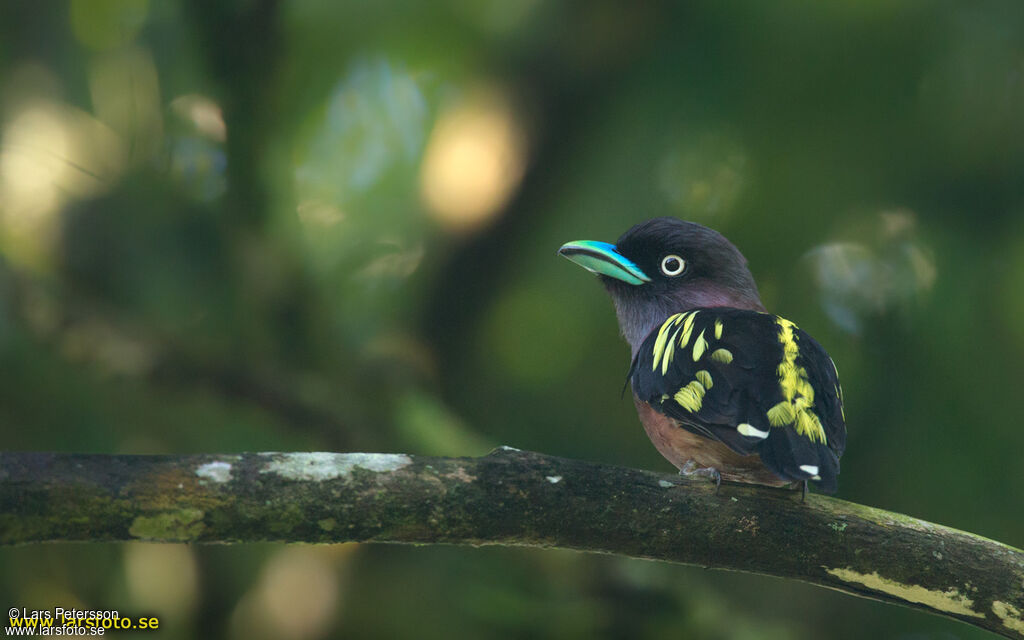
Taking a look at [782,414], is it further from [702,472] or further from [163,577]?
[163,577]

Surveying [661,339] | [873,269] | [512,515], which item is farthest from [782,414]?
[873,269]

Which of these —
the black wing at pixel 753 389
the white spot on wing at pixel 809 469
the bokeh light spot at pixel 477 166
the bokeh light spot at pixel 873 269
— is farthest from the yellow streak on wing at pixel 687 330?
the bokeh light spot at pixel 477 166

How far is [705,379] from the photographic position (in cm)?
320

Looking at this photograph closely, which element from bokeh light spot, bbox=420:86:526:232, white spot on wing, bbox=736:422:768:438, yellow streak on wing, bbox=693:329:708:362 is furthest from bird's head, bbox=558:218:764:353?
bokeh light spot, bbox=420:86:526:232

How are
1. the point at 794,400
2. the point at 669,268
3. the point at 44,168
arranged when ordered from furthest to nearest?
1. the point at 44,168
2. the point at 669,268
3. the point at 794,400

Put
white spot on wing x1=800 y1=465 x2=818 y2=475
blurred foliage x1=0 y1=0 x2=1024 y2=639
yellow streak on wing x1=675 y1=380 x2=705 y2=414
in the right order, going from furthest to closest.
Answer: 1. blurred foliage x1=0 y1=0 x2=1024 y2=639
2. yellow streak on wing x1=675 y1=380 x2=705 y2=414
3. white spot on wing x1=800 y1=465 x2=818 y2=475

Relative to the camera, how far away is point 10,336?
5551mm

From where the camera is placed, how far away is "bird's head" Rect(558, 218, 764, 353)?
13.6 feet

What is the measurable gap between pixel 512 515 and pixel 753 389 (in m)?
1.03

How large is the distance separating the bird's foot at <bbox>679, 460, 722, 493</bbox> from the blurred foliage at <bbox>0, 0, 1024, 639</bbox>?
81.7 inches

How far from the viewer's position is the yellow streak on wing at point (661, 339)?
3.54 metres

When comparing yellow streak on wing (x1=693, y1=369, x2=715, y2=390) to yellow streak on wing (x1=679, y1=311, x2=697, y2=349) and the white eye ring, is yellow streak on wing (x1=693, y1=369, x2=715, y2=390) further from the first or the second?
the white eye ring

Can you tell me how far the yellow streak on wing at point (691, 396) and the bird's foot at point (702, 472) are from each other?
19 centimetres

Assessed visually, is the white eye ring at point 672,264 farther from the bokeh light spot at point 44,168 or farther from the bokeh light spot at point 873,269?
the bokeh light spot at point 44,168
